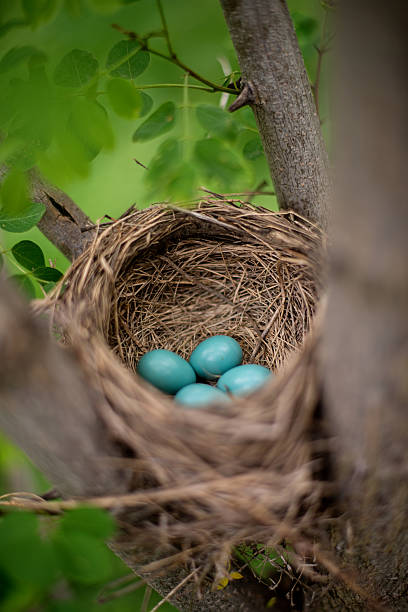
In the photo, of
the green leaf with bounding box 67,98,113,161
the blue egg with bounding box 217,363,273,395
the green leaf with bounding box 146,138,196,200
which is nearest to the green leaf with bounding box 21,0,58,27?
the green leaf with bounding box 67,98,113,161

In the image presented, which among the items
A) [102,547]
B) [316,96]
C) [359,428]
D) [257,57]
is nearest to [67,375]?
[102,547]

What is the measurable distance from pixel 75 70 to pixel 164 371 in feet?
2.15

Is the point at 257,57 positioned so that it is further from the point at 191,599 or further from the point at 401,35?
the point at 191,599

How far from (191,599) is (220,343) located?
22.3 inches

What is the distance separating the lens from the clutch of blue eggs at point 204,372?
3.32 feet

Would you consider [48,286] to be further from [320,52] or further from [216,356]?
[320,52]

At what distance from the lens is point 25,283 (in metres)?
0.96

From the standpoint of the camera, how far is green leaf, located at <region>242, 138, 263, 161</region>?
1.17 m

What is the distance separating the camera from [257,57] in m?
0.81

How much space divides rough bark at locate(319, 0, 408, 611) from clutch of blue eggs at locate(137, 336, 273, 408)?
412 millimetres

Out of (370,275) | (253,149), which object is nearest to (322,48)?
(253,149)

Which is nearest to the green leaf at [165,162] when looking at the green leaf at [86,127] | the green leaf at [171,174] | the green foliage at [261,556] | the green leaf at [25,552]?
the green leaf at [171,174]

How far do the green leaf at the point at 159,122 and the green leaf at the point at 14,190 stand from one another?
0.26m

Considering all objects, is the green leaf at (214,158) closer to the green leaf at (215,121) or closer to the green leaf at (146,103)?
the green leaf at (215,121)
